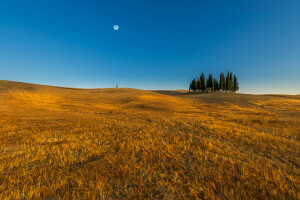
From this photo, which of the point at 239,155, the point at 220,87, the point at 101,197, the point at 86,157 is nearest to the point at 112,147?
the point at 86,157

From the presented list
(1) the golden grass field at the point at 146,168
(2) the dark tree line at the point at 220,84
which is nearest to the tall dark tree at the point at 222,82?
(2) the dark tree line at the point at 220,84

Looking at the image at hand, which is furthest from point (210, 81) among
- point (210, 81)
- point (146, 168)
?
point (146, 168)

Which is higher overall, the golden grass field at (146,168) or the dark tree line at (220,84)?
the dark tree line at (220,84)

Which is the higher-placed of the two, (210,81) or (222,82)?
(210,81)

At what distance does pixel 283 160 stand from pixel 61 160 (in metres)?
8.53

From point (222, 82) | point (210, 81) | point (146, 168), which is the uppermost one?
point (210, 81)

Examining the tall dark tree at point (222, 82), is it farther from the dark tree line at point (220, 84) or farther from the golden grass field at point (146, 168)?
the golden grass field at point (146, 168)

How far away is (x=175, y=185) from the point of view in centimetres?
303

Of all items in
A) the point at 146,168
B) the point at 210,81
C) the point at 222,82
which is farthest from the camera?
the point at 210,81

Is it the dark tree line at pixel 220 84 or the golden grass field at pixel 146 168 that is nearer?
the golden grass field at pixel 146 168

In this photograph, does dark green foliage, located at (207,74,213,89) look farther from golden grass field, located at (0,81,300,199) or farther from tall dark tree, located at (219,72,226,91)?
golden grass field, located at (0,81,300,199)

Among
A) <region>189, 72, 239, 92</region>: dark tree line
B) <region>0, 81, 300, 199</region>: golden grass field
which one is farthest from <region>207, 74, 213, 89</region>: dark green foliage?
<region>0, 81, 300, 199</region>: golden grass field

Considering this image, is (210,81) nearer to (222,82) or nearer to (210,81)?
(210,81)

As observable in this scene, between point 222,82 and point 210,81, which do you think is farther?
point 210,81
